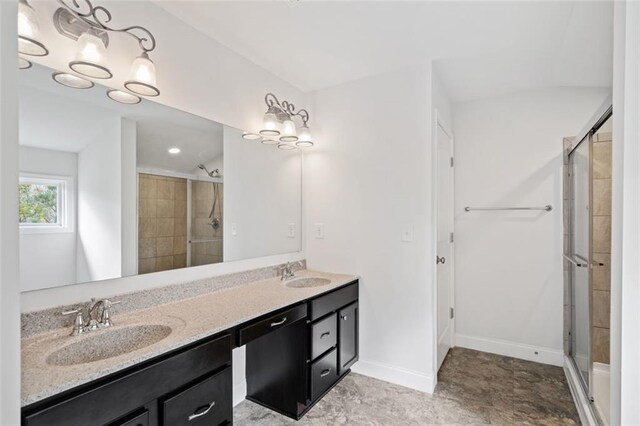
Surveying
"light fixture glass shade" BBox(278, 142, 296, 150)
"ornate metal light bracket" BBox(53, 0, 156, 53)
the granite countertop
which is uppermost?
"ornate metal light bracket" BBox(53, 0, 156, 53)

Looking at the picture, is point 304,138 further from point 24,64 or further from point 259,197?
point 24,64

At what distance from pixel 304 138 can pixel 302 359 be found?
163 centimetres

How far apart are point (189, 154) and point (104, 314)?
982 millimetres

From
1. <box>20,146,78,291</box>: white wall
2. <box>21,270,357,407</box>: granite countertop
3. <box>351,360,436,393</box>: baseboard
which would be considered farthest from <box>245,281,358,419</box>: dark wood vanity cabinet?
<box>20,146,78,291</box>: white wall

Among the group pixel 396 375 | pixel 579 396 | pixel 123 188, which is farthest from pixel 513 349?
pixel 123 188

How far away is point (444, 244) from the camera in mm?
2773

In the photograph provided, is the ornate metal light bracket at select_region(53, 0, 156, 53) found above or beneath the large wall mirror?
above

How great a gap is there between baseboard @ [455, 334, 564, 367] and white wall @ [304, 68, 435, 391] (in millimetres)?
1025

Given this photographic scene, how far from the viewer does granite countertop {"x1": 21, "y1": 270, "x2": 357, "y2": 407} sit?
3.00ft

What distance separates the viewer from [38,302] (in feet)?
4.04

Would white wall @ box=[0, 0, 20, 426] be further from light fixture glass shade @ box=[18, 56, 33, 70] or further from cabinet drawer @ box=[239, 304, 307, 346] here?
cabinet drawer @ box=[239, 304, 307, 346]

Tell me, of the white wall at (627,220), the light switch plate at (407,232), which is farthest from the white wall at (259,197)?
the white wall at (627,220)

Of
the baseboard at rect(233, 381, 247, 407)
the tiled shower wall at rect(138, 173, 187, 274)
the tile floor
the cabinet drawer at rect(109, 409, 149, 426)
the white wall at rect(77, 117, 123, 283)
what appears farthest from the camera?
the baseboard at rect(233, 381, 247, 407)

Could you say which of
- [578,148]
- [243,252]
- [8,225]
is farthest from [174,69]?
[578,148]
